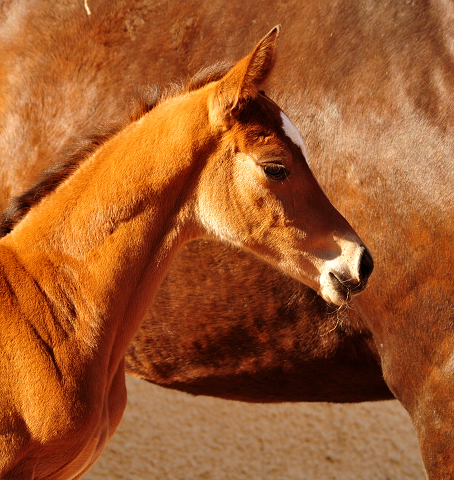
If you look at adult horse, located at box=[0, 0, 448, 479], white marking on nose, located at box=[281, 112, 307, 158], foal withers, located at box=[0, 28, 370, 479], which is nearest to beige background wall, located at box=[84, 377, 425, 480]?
adult horse, located at box=[0, 0, 448, 479]

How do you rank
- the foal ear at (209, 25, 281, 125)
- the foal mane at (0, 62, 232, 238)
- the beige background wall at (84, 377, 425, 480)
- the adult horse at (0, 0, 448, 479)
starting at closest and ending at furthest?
the foal ear at (209, 25, 281, 125), the foal mane at (0, 62, 232, 238), the adult horse at (0, 0, 448, 479), the beige background wall at (84, 377, 425, 480)

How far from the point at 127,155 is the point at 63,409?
586 mm

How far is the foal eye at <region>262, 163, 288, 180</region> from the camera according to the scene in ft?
5.87

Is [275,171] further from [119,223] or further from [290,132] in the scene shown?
[119,223]

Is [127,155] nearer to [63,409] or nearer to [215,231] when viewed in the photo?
[215,231]

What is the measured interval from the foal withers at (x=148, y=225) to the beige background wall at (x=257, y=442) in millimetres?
2486

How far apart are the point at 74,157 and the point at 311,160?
66cm

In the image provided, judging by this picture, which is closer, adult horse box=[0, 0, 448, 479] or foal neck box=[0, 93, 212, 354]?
foal neck box=[0, 93, 212, 354]

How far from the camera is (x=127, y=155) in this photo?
181 cm

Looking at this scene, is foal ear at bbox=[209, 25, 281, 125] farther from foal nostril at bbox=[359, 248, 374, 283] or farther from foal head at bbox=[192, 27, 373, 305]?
foal nostril at bbox=[359, 248, 374, 283]

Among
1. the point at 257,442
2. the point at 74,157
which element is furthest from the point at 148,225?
the point at 257,442

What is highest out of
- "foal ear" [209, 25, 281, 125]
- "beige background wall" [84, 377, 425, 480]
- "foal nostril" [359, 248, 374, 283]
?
"foal ear" [209, 25, 281, 125]

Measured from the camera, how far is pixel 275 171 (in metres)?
1.79

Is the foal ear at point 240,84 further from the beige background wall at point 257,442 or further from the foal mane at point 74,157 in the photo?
the beige background wall at point 257,442
